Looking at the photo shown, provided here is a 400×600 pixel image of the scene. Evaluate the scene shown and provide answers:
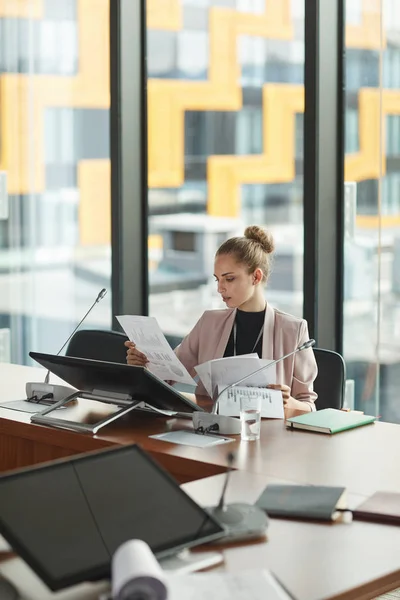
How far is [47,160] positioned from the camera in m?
5.29

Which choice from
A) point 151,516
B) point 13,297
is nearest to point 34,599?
point 151,516

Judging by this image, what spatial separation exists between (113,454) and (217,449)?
0.81m

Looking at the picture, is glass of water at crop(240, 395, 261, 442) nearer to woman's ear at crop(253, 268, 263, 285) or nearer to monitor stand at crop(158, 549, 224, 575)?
woman's ear at crop(253, 268, 263, 285)

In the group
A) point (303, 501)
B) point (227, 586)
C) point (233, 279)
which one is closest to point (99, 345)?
point (233, 279)

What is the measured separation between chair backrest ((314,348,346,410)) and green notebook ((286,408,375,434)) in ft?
1.29

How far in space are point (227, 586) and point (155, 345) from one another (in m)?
1.46

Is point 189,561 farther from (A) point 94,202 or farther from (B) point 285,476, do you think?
(A) point 94,202

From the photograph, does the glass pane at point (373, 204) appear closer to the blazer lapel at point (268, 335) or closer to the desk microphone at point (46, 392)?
the blazer lapel at point (268, 335)

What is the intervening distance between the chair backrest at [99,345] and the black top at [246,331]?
457 millimetres

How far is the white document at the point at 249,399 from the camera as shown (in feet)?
9.55

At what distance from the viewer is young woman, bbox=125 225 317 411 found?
10.8ft

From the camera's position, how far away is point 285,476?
230 cm

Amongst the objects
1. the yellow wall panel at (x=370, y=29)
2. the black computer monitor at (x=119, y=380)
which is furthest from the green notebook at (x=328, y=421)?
the yellow wall panel at (x=370, y=29)

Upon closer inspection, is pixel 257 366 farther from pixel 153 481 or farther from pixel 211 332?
pixel 153 481
